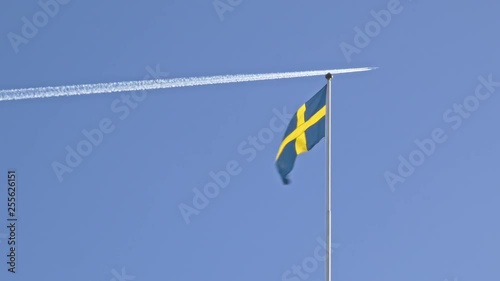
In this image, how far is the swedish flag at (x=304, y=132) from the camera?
3416cm

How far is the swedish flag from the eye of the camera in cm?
3416

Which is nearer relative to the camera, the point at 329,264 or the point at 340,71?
the point at 329,264

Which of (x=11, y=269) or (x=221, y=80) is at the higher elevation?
(x=221, y=80)

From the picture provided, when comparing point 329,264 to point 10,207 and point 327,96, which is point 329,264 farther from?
point 10,207

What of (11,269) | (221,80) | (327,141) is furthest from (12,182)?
(327,141)

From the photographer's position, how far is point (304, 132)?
34.6 meters

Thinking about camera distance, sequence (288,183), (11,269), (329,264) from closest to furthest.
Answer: (329,264)
(288,183)
(11,269)

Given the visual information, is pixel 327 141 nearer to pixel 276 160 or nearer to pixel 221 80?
pixel 276 160

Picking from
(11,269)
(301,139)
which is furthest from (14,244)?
(301,139)

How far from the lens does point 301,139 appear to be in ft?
114

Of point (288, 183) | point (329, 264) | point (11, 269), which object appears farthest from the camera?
point (11, 269)

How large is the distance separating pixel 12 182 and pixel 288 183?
1615 centimetres

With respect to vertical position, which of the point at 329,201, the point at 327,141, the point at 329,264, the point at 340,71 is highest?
the point at 340,71

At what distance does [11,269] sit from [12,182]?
4.39 m
